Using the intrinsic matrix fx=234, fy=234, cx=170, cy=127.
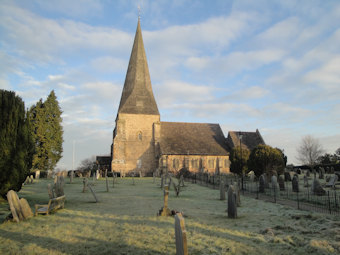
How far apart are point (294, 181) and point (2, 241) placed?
1580cm

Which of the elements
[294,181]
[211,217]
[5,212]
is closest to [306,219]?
[211,217]

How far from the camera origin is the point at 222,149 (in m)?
38.7

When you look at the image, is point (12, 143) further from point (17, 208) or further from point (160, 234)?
point (160, 234)

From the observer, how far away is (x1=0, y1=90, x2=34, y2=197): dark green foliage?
9.84 m

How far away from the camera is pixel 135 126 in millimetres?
37625

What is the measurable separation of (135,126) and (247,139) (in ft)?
63.2

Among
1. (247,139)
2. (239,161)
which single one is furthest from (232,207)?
(247,139)

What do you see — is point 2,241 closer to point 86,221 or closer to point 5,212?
point 86,221

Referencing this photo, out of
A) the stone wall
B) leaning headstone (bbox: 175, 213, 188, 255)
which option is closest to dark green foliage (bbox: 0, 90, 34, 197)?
leaning headstone (bbox: 175, 213, 188, 255)

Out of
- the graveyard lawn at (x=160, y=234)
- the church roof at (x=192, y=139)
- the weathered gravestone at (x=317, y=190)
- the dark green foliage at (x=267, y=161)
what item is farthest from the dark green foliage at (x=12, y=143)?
the church roof at (x=192, y=139)

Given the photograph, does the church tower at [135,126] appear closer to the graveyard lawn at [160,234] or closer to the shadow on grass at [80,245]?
the graveyard lawn at [160,234]

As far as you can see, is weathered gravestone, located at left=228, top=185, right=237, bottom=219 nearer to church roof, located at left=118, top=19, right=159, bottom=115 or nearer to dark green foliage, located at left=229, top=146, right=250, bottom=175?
dark green foliage, located at left=229, top=146, right=250, bottom=175

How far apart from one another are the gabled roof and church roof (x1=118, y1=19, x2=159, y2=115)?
43.1ft

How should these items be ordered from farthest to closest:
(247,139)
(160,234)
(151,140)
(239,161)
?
(247,139) < (151,140) < (239,161) < (160,234)
